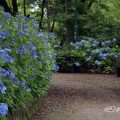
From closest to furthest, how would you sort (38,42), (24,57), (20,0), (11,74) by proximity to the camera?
(11,74) < (24,57) < (38,42) < (20,0)

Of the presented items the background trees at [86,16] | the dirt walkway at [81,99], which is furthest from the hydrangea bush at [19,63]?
the background trees at [86,16]

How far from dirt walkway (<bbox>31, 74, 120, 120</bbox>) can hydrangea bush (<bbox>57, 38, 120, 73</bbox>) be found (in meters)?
2.53

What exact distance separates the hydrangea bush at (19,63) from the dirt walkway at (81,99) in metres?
0.59

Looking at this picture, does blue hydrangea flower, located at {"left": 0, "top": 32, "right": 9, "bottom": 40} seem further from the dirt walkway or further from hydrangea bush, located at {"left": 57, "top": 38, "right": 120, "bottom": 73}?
hydrangea bush, located at {"left": 57, "top": 38, "right": 120, "bottom": 73}

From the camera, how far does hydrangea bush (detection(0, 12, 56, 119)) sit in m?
5.08

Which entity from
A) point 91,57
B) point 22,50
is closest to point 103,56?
point 91,57

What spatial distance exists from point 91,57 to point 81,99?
7.53 m

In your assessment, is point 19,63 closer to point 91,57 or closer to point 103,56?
point 103,56

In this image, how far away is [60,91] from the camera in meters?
11.3

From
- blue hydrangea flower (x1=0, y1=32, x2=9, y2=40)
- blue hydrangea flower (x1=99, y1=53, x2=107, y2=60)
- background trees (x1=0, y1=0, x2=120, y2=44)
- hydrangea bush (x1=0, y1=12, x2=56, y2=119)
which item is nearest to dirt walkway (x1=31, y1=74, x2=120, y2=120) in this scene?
hydrangea bush (x1=0, y1=12, x2=56, y2=119)

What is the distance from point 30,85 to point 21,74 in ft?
4.13

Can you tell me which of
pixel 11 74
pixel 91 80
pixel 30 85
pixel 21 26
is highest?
pixel 21 26

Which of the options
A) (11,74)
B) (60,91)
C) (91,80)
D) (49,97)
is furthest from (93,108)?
(91,80)

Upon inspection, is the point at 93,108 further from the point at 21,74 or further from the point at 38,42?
the point at 21,74
